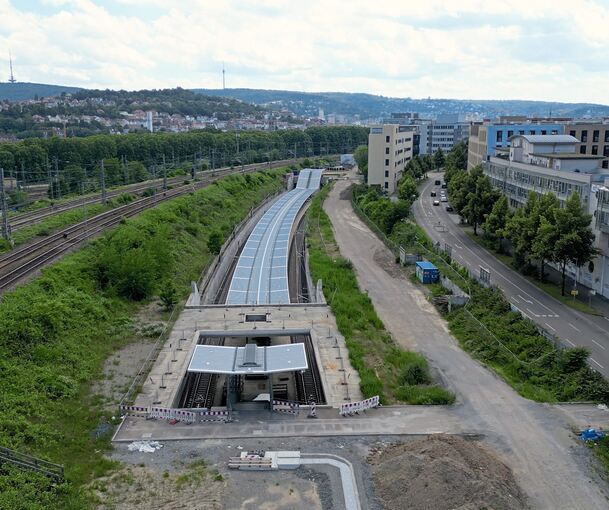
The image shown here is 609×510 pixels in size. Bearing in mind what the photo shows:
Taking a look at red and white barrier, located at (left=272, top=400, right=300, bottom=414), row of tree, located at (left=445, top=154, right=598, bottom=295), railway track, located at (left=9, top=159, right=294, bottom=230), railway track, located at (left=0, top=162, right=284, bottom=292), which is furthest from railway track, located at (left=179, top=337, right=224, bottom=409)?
railway track, located at (left=9, top=159, right=294, bottom=230)

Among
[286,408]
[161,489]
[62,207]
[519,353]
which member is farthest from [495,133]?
[161,489]

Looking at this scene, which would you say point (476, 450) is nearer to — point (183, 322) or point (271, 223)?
point (183, 322)

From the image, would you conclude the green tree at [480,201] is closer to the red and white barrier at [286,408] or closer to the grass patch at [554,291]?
the grass patch at [554,291]

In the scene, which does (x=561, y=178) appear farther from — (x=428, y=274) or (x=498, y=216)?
(x=428, y=274)

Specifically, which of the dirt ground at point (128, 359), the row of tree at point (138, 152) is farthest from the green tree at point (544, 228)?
the row of tree at point (138, 152)

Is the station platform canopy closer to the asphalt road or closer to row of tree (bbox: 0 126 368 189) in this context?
the asphalt road

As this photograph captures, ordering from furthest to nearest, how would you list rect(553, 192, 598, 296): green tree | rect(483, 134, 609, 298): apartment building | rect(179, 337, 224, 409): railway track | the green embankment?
rect(483, 134, 609, 298): apartment building < rect(553, 192, 598, 296): green tree < rect(179, 337, 224, 409): railway track < the green embankment

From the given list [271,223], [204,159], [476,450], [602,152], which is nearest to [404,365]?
[476,450]
